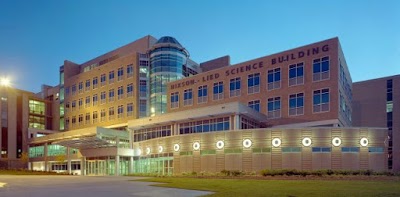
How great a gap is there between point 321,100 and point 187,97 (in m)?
20.8

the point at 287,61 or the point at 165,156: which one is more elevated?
the point at 287,61

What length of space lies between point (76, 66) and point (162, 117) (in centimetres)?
4494

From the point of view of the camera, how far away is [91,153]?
169ft

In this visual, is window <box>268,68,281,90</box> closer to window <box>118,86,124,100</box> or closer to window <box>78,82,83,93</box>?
window <box>118,86,124,100</box>

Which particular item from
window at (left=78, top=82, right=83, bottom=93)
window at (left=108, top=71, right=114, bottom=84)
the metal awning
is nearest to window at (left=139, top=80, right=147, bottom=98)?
window at (left=108, top=71, right=114, bottom=84)

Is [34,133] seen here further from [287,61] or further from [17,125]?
[287,61]

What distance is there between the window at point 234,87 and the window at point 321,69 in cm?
1078

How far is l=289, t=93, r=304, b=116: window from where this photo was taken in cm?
4269

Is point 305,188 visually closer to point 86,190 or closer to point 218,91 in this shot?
point 86,190

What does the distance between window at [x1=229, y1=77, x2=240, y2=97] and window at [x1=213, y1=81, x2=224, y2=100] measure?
1330mm

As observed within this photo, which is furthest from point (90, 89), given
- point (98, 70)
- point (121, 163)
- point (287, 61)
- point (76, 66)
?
point (287, 61)

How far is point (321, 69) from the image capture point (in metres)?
41.5

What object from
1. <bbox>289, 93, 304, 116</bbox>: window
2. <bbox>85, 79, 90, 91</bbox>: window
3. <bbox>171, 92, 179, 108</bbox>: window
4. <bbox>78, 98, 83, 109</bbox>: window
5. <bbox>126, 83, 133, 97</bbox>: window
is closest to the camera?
<bbox>289, 93, 304, 116</bbox>: window

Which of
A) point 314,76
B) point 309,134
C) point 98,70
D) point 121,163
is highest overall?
point 98,70
